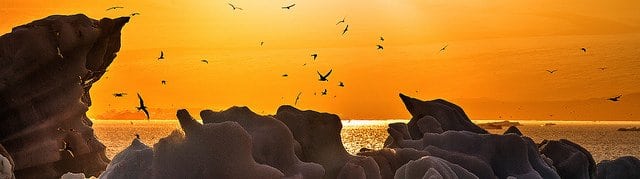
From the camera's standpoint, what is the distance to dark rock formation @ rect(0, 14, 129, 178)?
512 inches

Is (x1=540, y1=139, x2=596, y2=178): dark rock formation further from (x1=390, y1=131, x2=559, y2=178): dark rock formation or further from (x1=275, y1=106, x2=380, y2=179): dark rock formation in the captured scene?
(x1=275, y1=106, x2=380, y2=179): dark rock formation

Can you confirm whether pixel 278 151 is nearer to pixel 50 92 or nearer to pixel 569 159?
pixel 569 159

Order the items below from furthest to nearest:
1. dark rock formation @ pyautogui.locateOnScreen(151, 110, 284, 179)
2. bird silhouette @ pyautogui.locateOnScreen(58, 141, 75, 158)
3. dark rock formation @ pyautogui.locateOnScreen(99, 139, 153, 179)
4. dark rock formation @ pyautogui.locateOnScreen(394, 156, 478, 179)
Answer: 1. bird silhouette @ pyautogui.locateOnScreen(58, 141, 75, 158)
2. dark rock formation @ pyautogui.locateOnScreen(394, 156, 478, 179)
3. dark rock formation @ pyautogui.locateOnScreen(99, 139, 153, 179)
4. dark rock formation @ pyautogui.locateOnScreen(151, 110, 284, 179)

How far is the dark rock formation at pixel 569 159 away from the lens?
1023cm

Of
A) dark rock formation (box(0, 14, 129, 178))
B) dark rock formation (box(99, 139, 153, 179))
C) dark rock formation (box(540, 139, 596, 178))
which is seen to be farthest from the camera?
dark rock formation (box(0, 14, 129, 178))

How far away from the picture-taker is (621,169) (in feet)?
40.5

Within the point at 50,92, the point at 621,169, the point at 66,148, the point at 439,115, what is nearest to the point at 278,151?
the point at 439,115

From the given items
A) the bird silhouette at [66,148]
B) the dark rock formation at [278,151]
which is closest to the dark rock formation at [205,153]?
the dark rock formation at [278,151]

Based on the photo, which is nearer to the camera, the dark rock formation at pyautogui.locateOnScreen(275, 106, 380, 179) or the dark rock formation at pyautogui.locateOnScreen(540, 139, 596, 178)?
the dark rock formation at pyautogui.locateOnScreen(275, 106, 380, 179)

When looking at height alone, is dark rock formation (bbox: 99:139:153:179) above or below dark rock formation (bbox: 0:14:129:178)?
above

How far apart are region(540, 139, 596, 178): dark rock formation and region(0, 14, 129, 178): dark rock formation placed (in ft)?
24.2

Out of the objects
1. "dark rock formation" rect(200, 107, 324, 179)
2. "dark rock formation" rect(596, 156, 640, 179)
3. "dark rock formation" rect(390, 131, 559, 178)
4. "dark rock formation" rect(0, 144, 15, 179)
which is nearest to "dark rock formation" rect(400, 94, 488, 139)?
"dark rock formation" rect(390, 131, 559, 178)

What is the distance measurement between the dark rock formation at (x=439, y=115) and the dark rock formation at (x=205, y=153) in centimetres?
458

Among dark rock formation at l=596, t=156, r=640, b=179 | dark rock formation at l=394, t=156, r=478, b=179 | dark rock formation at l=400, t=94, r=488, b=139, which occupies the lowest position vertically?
dark rock formation at l=596, t=156, r=640, b=179
